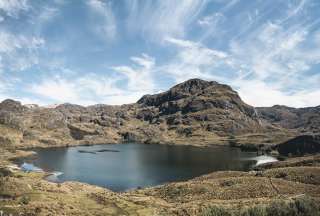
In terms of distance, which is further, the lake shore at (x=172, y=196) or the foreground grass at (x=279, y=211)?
the lake shore at (x=172, y=196)

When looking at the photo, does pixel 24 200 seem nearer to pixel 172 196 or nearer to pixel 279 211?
pixel 172 196

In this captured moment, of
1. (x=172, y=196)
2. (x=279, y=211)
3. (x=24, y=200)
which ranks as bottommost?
(x=172, y=196)

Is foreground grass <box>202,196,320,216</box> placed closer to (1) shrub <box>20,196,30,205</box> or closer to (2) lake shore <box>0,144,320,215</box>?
(2) lake shore <box>0,144,320,215</box>

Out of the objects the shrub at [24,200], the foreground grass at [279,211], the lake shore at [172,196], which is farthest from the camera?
the lake shore at [172,196]

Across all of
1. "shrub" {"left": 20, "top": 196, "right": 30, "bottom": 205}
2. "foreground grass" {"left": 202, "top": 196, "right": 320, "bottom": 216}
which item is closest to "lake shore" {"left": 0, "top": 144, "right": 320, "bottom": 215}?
"shrub" {"left": 20, "top": 196, "right": 30, "bottom": 205}

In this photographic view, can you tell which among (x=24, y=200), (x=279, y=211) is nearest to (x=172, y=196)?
(x=24, y=200)

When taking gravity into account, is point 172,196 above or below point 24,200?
below

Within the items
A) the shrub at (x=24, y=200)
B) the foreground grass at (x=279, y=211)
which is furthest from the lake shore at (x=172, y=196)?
the foreground grass at (x=279, y=211)

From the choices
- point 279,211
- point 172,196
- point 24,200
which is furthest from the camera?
point 172,196

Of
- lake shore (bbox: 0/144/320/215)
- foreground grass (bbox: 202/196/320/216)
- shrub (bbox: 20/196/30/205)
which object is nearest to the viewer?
foreground grass (bbox: 202/196/320/216)

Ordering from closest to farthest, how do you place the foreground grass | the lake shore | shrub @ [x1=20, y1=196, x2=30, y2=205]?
1. the foreground grass
2. shrub @ [x1=20, y1=196, x2=30, y2=205]
3. the lake shore

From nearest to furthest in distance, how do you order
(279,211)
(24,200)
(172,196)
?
(279,211) → (24,200) → (172,196)

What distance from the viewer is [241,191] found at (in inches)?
4136

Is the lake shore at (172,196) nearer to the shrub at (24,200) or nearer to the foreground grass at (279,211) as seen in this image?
the shrub at (24,200)
